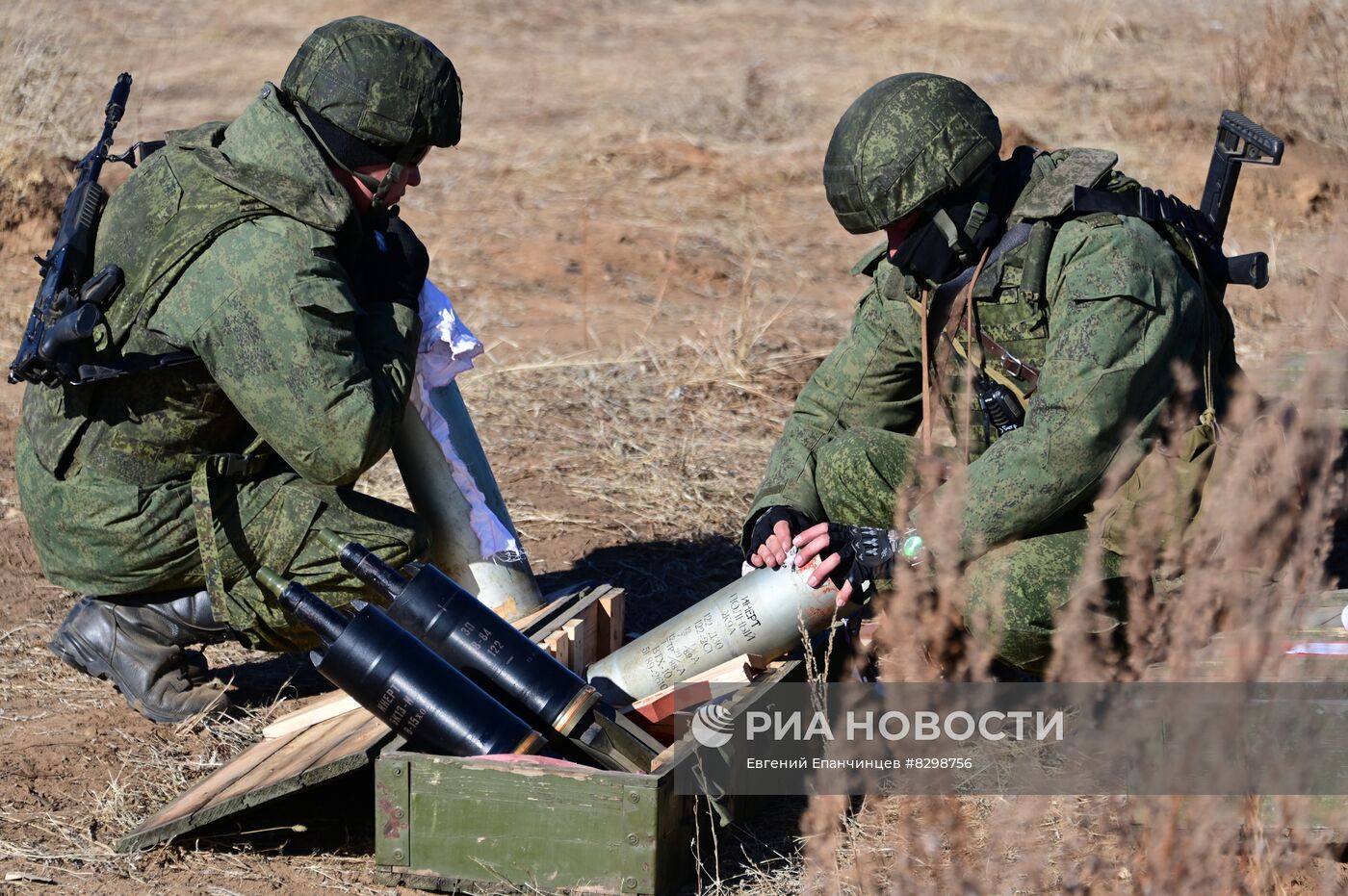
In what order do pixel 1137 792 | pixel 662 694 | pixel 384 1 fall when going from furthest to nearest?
pixel 384 1
pixel 662 694
pixel 1137 792

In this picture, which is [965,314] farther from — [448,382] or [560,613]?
[448,382]

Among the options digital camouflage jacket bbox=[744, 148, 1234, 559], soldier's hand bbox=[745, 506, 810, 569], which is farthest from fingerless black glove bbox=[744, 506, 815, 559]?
digital camouflage jacket bbox=[744, 148, 1234, 559]

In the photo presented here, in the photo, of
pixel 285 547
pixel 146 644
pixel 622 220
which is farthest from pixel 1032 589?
pixel 622 220

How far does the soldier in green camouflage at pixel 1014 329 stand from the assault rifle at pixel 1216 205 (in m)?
0.04

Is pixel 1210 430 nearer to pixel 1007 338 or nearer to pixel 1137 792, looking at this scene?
pixel 1007 338

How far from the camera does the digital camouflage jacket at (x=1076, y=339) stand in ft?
12.8

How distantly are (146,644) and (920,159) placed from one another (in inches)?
102

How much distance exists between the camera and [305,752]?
3.85 metres

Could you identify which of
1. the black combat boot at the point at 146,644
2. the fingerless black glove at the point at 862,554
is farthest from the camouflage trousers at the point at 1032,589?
the black combat boot at the point at 146,644

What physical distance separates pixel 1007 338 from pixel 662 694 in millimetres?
1334

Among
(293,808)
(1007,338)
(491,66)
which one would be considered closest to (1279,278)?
(1007,338)

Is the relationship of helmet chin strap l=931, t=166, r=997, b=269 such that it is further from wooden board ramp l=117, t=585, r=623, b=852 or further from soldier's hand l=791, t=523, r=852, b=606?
wooden board ramp l=117, t=585, r=623, b=852

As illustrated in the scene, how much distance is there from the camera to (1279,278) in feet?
28.1

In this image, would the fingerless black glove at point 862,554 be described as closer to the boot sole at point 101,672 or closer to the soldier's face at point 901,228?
the soldier's face at point 901,228
